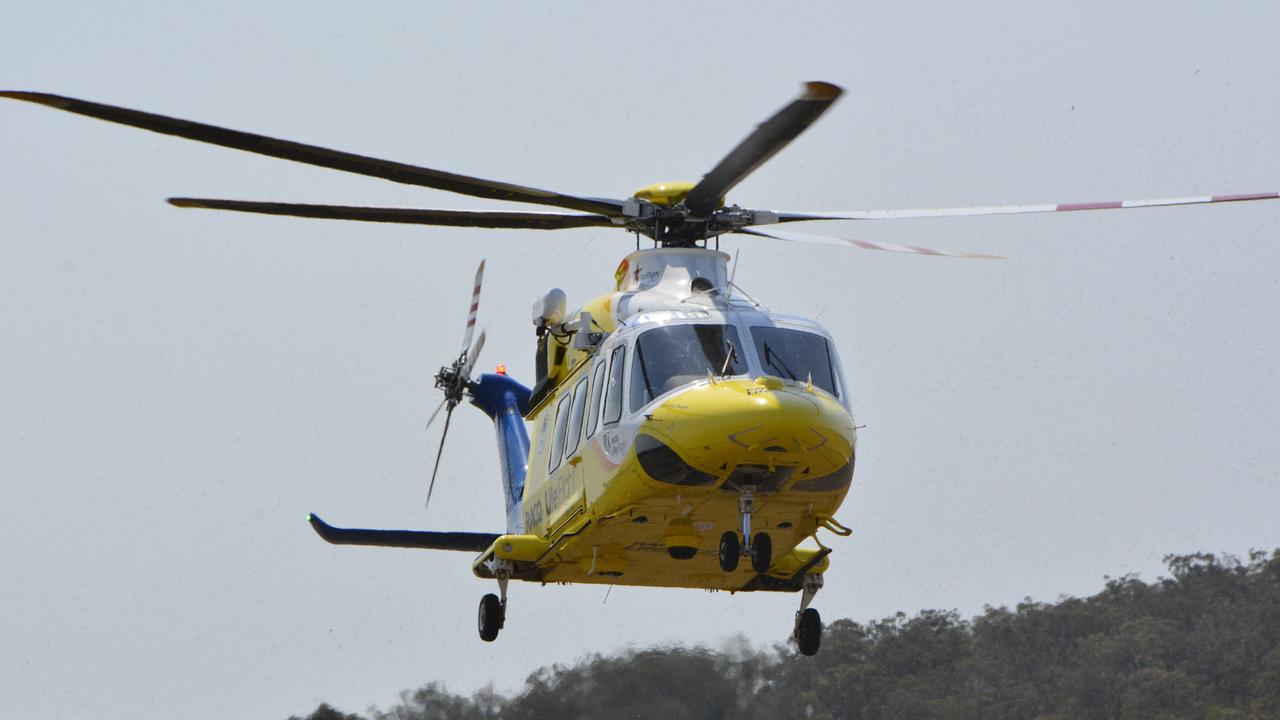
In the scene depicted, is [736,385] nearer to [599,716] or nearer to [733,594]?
[733,594]

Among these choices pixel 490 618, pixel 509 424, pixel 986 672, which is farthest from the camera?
pixel 986 672

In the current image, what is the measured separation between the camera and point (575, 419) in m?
17.6

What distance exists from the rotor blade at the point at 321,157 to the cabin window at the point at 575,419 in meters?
1.61

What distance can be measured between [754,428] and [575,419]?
2.82m

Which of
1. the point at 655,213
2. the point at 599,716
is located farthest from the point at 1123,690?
the point at 655,213

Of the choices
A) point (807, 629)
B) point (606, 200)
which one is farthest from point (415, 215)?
point (807, 629)

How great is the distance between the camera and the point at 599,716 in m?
27.0

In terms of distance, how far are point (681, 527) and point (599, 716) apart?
11.0m

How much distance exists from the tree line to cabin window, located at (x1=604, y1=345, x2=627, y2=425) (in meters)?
10.9

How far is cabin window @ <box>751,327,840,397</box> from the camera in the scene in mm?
16156

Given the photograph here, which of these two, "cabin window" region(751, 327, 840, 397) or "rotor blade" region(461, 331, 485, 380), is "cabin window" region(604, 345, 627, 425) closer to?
"cabin window" region(751, 327, 840, 397)

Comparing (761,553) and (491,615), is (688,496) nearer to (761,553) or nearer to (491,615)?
(761,553)

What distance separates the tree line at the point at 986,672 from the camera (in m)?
27.3

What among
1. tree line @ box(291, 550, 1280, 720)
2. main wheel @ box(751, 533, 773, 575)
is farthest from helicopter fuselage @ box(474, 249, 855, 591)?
tree line @ box(291, 550, 1280, 720)
